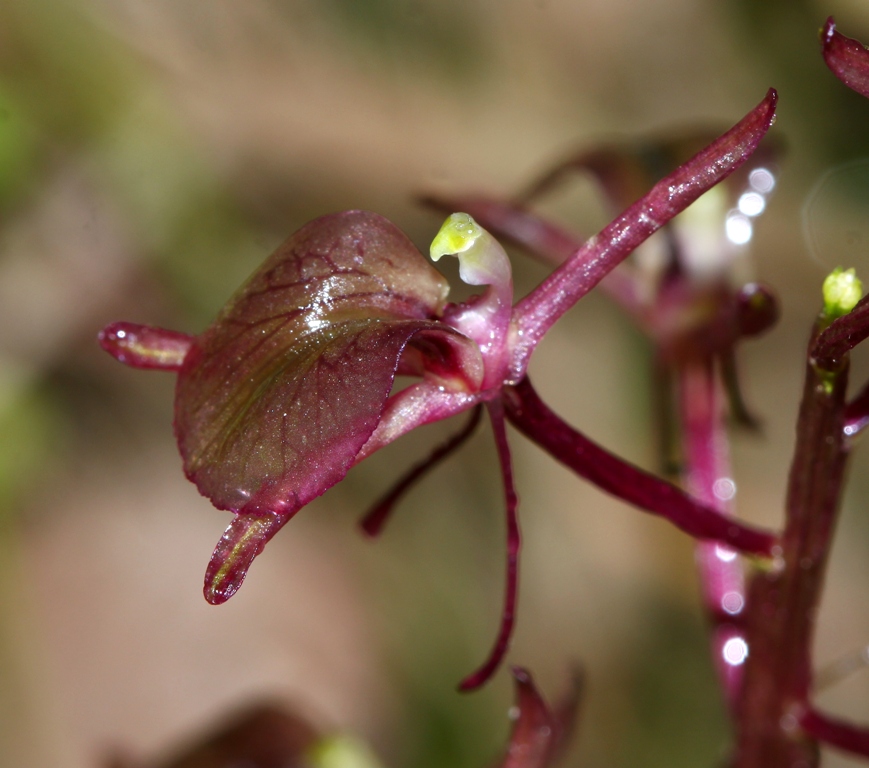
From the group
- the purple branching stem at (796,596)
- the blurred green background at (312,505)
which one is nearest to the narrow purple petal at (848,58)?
the purple branching stem at (796,596)

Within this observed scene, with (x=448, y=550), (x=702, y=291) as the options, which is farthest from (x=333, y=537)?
(x=702, y=291)

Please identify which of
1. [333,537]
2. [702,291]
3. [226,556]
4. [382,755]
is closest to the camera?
[226,556]

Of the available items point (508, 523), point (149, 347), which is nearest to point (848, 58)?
point (508, 523)

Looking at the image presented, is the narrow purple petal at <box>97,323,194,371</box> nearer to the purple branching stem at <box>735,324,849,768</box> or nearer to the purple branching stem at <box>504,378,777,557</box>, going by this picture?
the purple branching stem at <box>504,378,777,557</box>

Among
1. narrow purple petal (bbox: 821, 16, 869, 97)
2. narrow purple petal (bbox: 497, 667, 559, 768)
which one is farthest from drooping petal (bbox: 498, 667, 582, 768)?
narrow purple petal (bbox: 821, 16, 869, 97)

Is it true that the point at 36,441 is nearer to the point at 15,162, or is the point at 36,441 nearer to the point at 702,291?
the point at 15,162

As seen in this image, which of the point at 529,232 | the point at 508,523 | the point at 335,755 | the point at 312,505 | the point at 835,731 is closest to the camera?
the point at 508,523

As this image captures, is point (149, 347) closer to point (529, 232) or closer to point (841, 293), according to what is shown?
point (841, 293)
